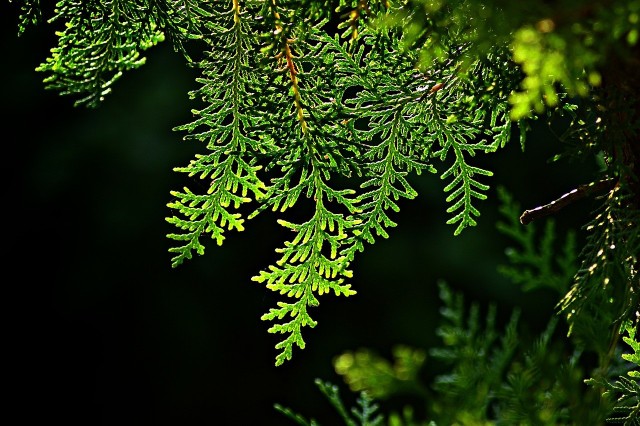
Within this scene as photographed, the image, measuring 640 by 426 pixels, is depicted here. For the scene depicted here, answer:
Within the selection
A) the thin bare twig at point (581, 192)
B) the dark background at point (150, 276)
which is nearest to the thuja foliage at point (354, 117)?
the thin bare twig at point (581, 192)

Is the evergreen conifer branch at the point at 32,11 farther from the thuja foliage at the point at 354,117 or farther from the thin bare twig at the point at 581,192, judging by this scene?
the thin bare twig at the point at 581,192

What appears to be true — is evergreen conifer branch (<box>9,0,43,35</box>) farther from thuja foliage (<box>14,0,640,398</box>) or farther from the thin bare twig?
the thin bare twig

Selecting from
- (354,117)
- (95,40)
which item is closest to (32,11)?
(95,40)

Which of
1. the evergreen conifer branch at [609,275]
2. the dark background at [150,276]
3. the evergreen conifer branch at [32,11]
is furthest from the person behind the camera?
the dark background at [150,276]

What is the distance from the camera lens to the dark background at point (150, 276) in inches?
163

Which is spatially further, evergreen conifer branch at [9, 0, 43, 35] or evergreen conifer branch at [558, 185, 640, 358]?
evergreen conifer branch at [9, 0, 43, 35]

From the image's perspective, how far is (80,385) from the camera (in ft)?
14.1

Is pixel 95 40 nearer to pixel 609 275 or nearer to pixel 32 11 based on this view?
pixel 32 11

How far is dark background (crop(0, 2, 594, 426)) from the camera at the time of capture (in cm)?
413

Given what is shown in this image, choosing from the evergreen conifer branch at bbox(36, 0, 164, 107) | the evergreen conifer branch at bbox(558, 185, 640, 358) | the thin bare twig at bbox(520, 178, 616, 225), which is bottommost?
the evergreen conifer branch at bbox(558, 185, 640, 358)

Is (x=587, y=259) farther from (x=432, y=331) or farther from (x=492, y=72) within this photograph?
(x=432, y=331)

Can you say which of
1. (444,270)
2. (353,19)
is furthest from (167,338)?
(353,19)

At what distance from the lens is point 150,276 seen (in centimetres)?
433

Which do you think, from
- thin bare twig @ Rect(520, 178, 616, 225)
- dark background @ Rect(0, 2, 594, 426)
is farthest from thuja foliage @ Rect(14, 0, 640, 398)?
dark background @ Rect(0, 2, 594, 426)
